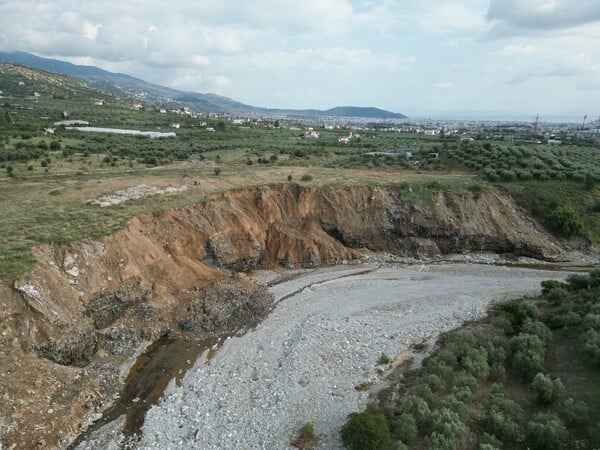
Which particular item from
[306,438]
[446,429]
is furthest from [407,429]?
[306,438]

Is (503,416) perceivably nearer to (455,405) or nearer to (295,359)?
(455,405)

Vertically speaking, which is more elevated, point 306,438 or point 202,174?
point 202,174

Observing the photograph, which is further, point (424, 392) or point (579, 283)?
point (579, 283)

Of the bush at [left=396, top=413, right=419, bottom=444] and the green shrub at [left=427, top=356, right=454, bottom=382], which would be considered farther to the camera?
the green shrub at [left=427, top=356, right=454, bottom=382]

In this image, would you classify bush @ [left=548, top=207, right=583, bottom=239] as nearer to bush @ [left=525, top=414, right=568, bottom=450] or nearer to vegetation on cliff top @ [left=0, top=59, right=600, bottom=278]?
vegetation on cliff top @ [left=0, top=59, right=600, bottom=278]

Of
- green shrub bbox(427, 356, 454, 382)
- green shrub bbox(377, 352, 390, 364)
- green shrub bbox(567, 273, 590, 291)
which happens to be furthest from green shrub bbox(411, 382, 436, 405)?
green shrub bbox(567, 273, 590, 291)

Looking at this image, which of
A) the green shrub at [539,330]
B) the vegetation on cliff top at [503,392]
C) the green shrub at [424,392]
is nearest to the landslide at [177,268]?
the green shrub at [424,392]

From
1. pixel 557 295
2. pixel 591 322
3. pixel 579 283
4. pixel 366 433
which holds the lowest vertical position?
pixel 366 433
